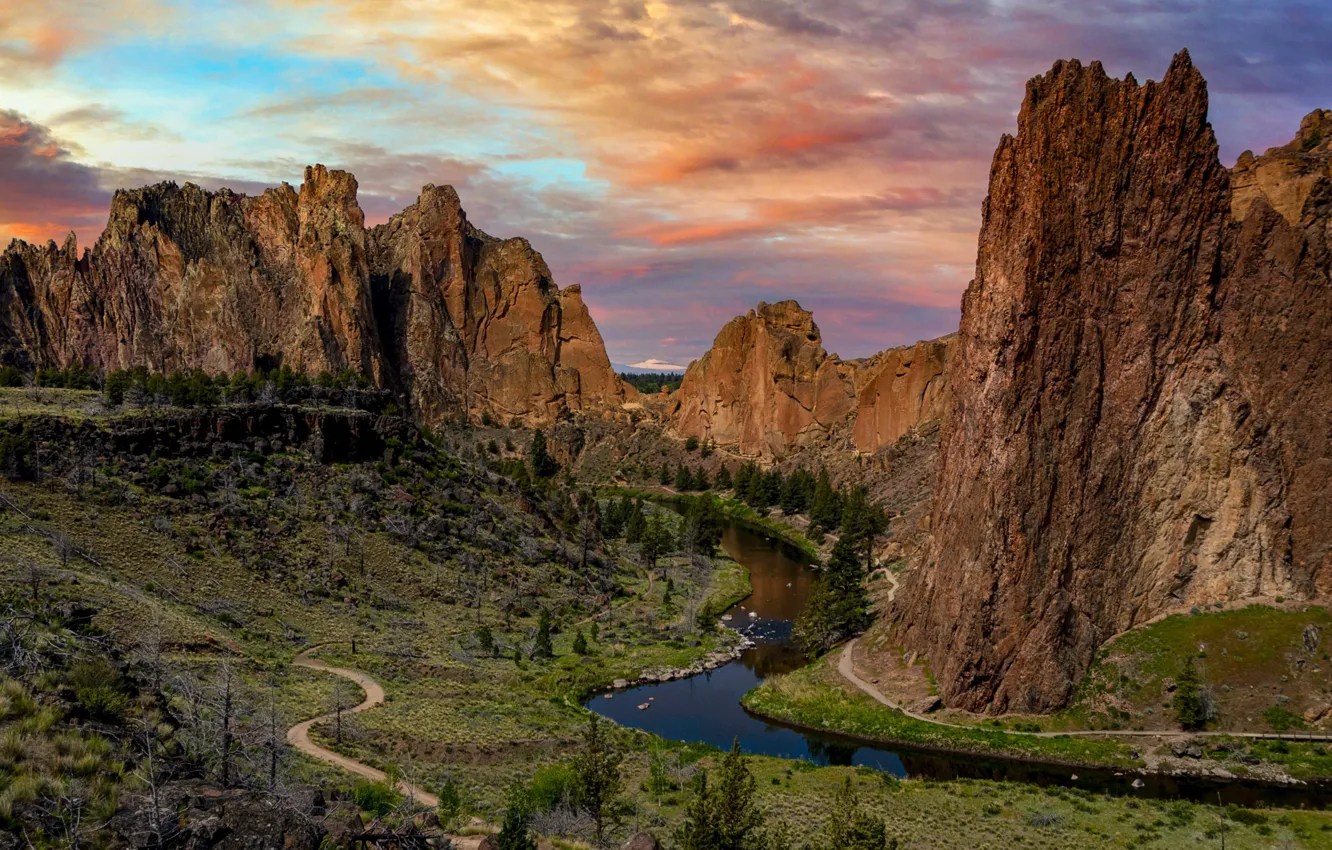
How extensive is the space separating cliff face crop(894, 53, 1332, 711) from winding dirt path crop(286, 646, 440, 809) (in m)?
36.2

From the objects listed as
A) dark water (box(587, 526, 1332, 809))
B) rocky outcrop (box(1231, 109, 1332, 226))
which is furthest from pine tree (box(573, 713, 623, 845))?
rocky outcrop (box(1231, 109, 1332, 226))

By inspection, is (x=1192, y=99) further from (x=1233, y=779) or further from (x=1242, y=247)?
(x=1233, y=779)

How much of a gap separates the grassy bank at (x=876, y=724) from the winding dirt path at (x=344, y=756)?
87.4ft

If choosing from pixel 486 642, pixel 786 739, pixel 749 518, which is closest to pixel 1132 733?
pixel 786 739

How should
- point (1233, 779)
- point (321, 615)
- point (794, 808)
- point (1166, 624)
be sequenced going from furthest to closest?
1. point (321, 615)
2. point (1166, 624)
3. point (1233, 779)
4. point (794, 808)

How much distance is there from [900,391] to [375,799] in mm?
143588

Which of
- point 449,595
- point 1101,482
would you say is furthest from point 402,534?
point 1101,482

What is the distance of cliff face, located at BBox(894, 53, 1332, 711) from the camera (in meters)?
61.0

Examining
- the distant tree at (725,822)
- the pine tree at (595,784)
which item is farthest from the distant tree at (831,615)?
the distant tree at (725,822)

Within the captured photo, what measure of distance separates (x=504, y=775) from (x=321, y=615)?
31036mm

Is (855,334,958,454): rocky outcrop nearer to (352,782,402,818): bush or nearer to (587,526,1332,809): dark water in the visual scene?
(587,526,1332,809): dark water

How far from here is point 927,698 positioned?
61875mm

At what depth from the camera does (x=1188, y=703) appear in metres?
55.1

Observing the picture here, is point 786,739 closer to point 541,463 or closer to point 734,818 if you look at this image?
point 734,818
